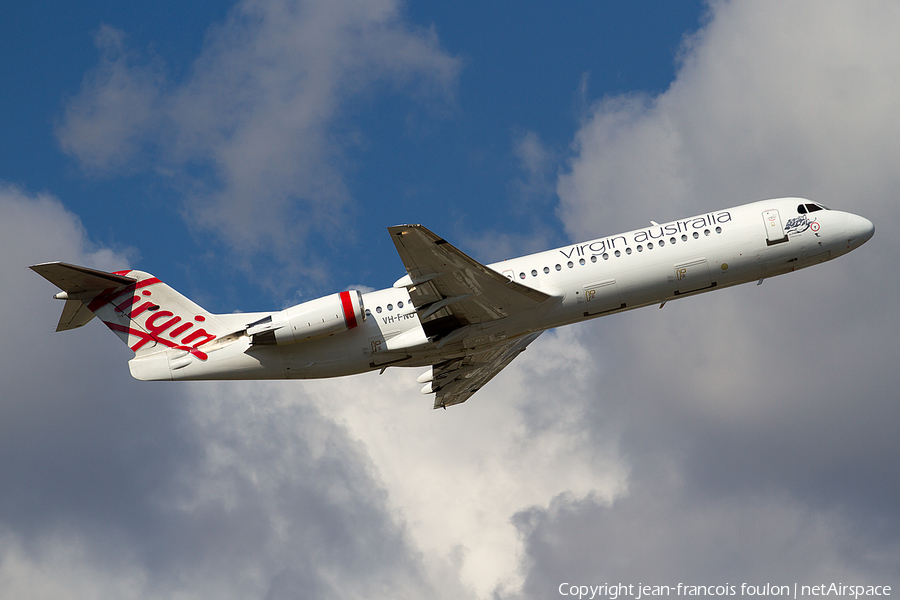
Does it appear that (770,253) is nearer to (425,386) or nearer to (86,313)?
(425,386)

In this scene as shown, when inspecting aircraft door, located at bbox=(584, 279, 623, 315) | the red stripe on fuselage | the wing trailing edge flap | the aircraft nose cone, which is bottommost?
aircraft door, located at bbox=(584, 279, 623, 315)

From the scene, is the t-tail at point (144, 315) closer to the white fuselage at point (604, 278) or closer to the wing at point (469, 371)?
the white fuselage at point (604, 278)

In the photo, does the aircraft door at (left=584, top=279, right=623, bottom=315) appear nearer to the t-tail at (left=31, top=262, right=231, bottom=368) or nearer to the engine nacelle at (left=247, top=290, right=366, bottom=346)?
the engine nacelle at (left=247, top=290, right=366, bottom=346)

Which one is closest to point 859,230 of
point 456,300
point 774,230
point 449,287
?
point 774,230

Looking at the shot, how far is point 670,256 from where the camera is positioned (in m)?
31.6

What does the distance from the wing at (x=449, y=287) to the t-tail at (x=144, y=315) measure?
898 centimetres

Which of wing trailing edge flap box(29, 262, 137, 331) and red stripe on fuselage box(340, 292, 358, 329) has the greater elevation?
wing trailing edge flap box(29, 262, 137, 331)

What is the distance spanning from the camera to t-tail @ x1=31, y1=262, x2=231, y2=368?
33.1 meters

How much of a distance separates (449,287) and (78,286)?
15.3 metres

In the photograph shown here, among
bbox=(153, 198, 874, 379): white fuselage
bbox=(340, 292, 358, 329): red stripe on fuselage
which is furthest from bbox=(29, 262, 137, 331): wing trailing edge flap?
bbox=(340, 292, 358, 329): red stripe on fuselage

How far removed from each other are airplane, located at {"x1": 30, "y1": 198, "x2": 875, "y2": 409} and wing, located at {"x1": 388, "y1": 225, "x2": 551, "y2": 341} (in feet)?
0.18

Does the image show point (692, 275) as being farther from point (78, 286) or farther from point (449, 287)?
point (78, 286)

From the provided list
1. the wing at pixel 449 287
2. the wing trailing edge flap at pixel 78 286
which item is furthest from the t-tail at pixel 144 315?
the wing at pixel 449 287

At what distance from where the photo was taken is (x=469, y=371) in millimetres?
37375
